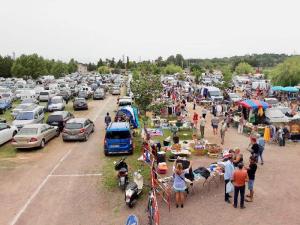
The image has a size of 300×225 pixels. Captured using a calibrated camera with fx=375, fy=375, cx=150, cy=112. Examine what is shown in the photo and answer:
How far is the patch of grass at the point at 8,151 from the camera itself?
65.1 feet

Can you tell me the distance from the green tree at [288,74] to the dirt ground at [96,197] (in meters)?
38.9

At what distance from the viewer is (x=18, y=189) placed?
1438 cm

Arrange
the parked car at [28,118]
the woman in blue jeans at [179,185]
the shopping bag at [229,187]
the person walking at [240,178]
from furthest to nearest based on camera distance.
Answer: the parked car at [28,118] → the shopping bag at [229,187] → the woman in blue jeans at [179,185] → the person walking at [240,178]

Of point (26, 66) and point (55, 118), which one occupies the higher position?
point (26, 66)

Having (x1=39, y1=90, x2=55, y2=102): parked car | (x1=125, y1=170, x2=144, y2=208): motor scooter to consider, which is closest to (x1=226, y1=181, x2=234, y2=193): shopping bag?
(x1=125, y1=170, x2=144, y2=208): motor scooter

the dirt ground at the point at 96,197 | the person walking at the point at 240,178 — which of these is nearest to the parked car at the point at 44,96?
the dirt ground at the point at 96,197

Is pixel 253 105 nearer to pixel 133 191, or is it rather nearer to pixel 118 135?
pixel 118 135

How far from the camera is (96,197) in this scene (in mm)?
13320

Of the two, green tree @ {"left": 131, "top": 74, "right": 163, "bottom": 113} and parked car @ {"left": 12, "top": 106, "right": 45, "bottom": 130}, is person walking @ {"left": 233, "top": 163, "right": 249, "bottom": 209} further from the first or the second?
parked car @ {"left": 12, "top": 106, "right": 45, "bottom": 130}

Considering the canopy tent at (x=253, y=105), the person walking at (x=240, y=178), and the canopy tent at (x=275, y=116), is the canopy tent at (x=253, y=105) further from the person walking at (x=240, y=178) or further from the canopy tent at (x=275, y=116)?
the person walking at (x=240, y=178)

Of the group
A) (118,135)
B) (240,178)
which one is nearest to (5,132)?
(118,135)

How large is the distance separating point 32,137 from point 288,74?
44.9 metres

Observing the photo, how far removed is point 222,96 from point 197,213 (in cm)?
3253

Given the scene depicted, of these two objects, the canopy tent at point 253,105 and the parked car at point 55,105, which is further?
the parked car at point 55,105
